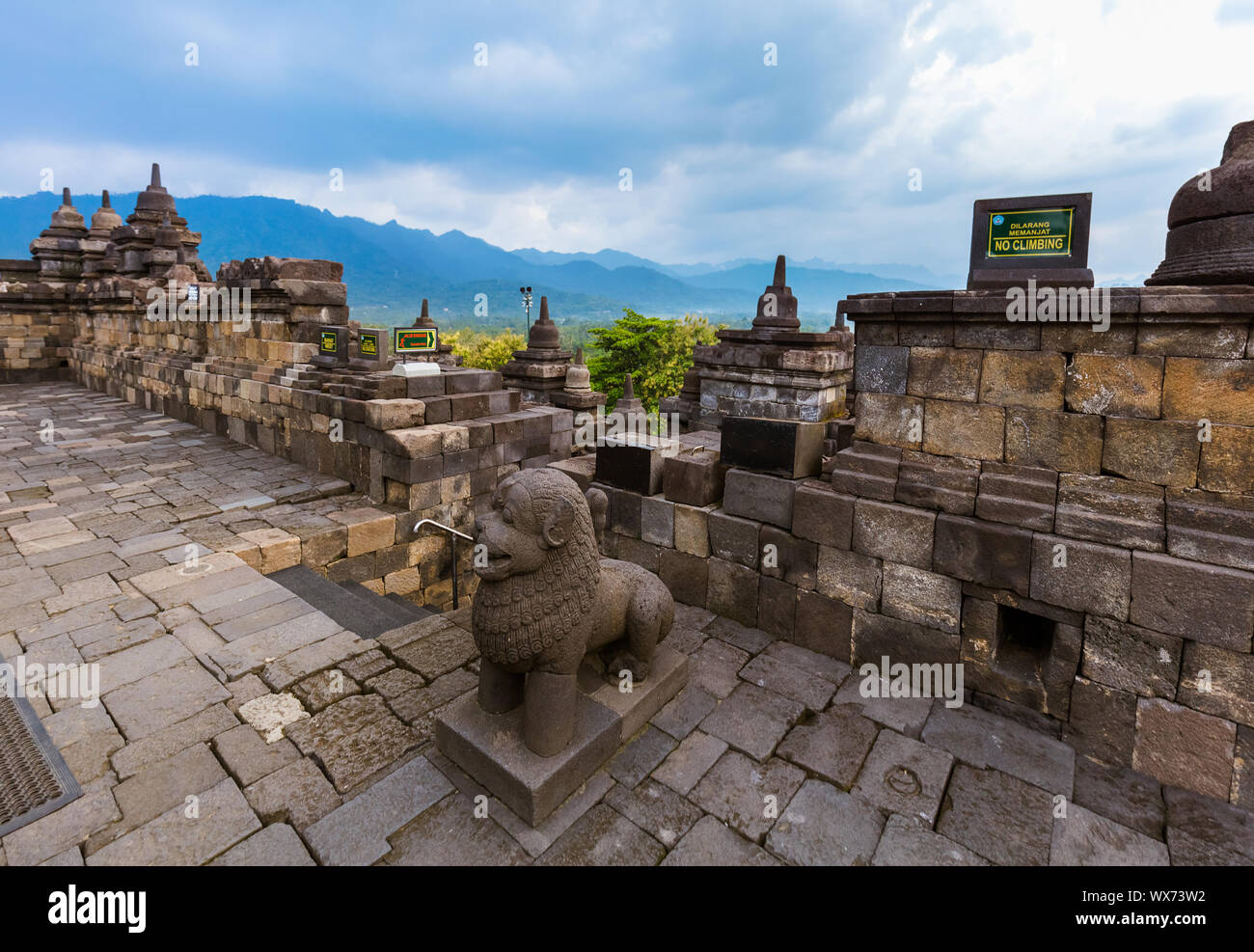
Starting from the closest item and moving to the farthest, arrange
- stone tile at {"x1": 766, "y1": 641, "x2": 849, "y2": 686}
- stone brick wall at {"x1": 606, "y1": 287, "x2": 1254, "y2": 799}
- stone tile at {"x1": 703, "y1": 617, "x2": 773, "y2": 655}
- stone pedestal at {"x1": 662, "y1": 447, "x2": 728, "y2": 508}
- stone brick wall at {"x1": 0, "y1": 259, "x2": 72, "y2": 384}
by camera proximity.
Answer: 1. stone brick wall at {"x1": 606, "y1": 287, "x2": 1254, "y2": 799}
2. stone tile at {"x1": 766, "y1": 641, "x2": 849, "y2": 686}
3. stone tile at {"x1": 703, "y1": 617, "x2": 773, "y2": 655}
4. stone pedestal at {"x1": 662, "y1": 447, "x2": 728, "y2": 508}
5. stone brick wall at {"x1": 0, "y1": 259, "x2": 72, "y2": 384}

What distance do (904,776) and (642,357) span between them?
103ft

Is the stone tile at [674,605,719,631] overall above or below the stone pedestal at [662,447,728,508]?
below

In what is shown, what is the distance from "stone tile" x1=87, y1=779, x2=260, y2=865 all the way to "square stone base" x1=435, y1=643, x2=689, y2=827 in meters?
0.88

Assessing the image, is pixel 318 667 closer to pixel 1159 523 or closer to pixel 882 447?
pixel 882 447

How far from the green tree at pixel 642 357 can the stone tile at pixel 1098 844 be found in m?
30.4

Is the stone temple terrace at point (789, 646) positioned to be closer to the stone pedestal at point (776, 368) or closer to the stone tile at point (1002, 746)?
the stone tile at point (1002, 746)

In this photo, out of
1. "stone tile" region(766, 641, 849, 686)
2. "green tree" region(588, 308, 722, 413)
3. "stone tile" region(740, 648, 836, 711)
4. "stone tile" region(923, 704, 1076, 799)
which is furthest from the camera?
"green tree" region(588, 308, 722, 413)

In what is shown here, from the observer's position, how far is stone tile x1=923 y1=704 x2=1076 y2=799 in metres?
3.25

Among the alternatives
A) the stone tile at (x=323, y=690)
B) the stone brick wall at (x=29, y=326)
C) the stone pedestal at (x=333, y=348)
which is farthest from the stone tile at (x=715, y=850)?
the stone brick wall at (x=29, y=326)

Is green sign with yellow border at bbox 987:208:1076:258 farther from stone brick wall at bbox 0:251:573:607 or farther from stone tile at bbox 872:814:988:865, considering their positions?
stone brick wall at bbox 0:251:573:607

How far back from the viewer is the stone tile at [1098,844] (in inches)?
108

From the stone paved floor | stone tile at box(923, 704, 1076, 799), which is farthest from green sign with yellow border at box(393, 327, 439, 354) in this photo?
stone tile at box(923, 704, 1076, 799)

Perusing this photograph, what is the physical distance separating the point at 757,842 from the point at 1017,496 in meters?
2.40

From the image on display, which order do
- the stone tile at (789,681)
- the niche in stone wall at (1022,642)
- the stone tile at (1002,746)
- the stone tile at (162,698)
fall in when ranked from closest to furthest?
the stone tile at (1002,746) < the stone tile at (162,698) < the niche in stone wall at (1022,642) < the stone tile at (789,681)
